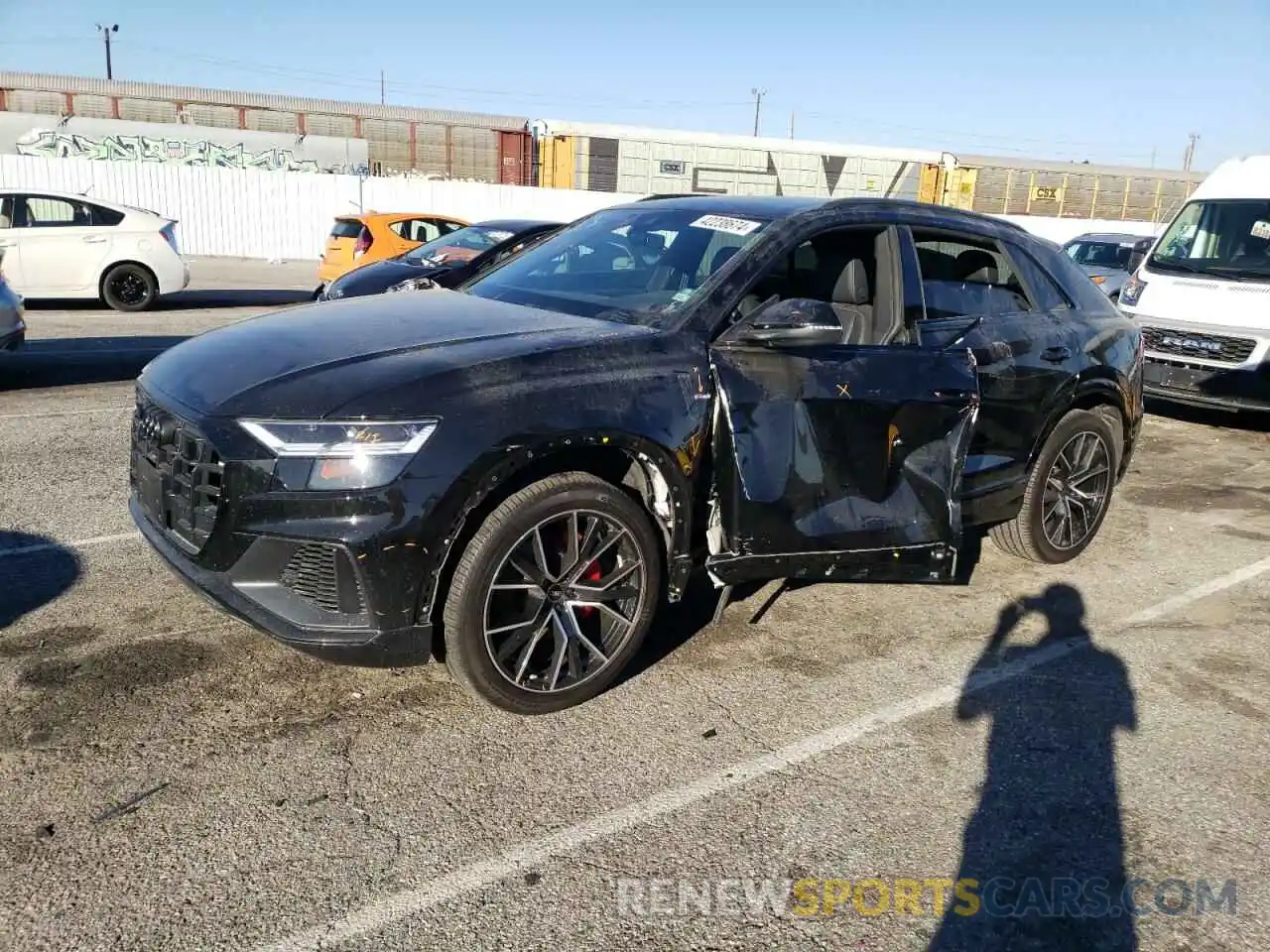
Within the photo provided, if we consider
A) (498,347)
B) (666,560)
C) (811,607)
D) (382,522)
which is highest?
(498,347)

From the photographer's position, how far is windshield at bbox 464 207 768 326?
154 inches

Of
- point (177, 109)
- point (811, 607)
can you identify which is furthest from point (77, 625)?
point (177, 109)

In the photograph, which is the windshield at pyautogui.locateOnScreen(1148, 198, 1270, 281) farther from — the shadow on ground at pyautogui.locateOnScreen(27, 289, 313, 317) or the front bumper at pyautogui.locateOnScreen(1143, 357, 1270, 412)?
the shadow on ground at pyautogui.locateOnScreen(27, 289, 313, 317)

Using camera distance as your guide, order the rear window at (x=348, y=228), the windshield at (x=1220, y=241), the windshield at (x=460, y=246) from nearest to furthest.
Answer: the windshield at (x=1220, y=241) → the windshield at (x=460, y=246) → the rear window at (x=348, y=228)

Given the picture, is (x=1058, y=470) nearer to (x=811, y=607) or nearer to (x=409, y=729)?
(x=811, y=607)

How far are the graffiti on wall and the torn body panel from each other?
30.9m

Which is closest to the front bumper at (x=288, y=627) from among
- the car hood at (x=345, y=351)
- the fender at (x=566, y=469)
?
the fender at (x=566, y=469)

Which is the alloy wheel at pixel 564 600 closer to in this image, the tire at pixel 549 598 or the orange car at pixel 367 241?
the tire at pixel 549 598

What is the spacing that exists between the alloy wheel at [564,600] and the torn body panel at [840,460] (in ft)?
1.32

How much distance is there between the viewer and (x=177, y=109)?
3806cm

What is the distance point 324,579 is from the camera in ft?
10.0

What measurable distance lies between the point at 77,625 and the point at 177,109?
39.9 m


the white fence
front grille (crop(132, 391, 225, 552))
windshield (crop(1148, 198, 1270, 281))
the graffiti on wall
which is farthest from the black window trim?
the graffiti on wall

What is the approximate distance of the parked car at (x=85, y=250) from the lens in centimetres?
1370
